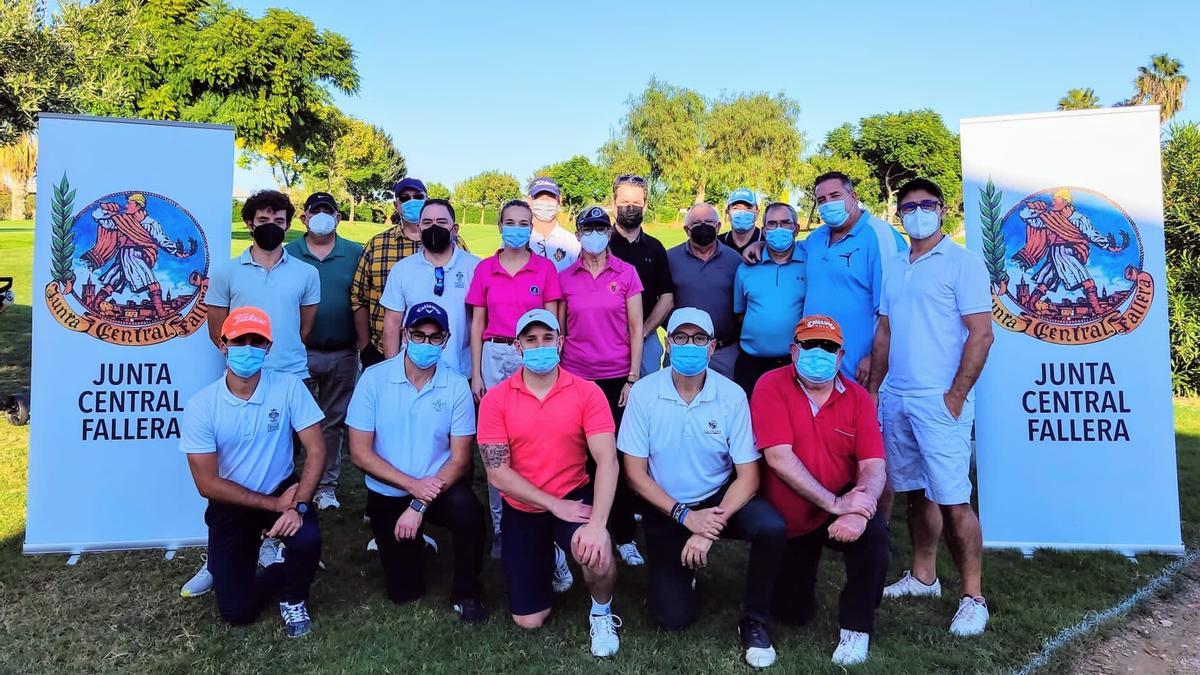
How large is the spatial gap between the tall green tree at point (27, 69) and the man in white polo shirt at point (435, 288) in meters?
7.73

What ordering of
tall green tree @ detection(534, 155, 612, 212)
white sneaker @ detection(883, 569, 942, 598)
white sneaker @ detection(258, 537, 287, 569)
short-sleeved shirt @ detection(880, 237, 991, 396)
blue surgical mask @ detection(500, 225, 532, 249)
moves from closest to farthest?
1. short-sleeved shirt @ detection(880, 237, 991, 396)
2. white sneaker @ detection(883, 569, 942, 598)
3. white sneaker @ detection(258, 537, 287, 569)
4. blue surgical mask @ detection(500, 225, 532, 249)
5. tall green tree @ detection(534, 155, 612, 212)

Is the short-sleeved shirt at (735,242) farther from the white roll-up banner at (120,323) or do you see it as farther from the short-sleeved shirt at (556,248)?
the white roll-up banner at (120,323)

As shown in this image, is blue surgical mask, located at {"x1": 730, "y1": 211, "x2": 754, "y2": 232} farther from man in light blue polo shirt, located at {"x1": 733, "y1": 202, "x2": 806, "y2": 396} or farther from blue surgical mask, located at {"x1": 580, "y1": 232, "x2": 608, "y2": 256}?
blue surgical mask, located at {"x1": 580, "y1": 232, "x2": 608, "y2": 256}

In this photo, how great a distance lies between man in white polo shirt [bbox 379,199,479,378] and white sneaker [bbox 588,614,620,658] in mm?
1875

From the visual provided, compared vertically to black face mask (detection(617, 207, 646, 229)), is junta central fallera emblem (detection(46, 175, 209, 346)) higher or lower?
lower

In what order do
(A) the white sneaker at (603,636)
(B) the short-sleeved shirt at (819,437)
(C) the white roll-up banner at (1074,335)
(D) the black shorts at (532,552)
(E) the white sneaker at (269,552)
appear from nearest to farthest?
1. (A) the white sneaker at (603,636)
2. (B) the short-sleeved shirt at (819,437)
3. (D) the black shorts at (532,552)
4. (E) the white sneaker at (269,552)
5. (C) the white roll-up banner at (1074,335)

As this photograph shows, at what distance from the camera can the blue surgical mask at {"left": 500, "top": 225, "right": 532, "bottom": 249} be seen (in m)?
Result: 4.54

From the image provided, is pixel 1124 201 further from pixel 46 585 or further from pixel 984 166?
pixel 46 585

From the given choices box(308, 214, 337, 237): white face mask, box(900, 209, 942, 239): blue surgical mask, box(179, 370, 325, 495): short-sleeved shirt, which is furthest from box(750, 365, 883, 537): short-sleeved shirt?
box(308, 214, 337, 237): white face mask

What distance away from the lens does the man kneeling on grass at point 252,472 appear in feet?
12.1

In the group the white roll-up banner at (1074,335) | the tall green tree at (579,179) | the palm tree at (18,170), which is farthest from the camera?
the tall green tree at (579,179)

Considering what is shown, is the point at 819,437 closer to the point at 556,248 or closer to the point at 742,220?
the point at 742,220

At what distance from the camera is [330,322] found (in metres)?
5.26

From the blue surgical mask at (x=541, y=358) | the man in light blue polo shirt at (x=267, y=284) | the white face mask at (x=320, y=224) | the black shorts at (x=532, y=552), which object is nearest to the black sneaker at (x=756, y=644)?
the black shorts at (x=532, y=552)
